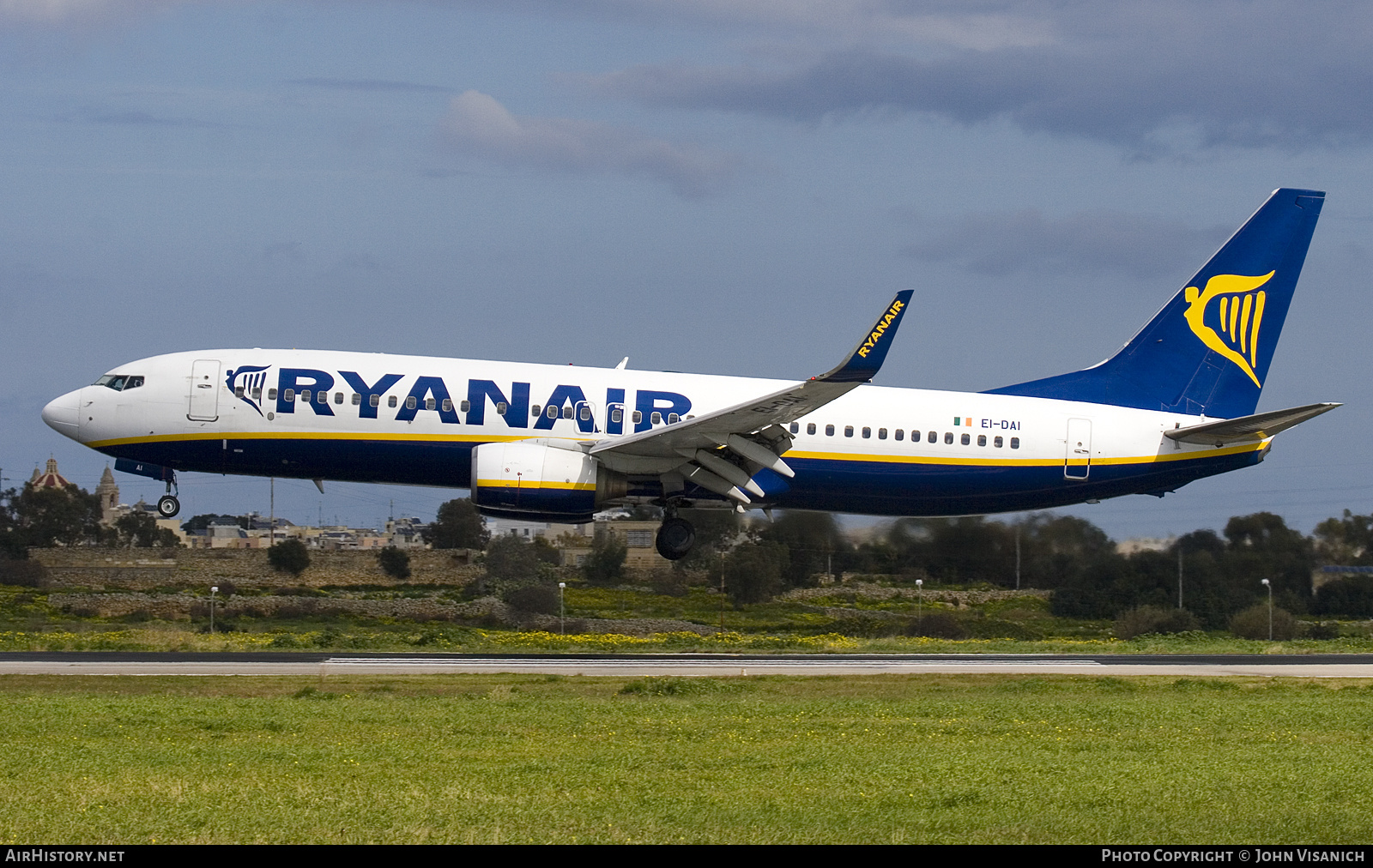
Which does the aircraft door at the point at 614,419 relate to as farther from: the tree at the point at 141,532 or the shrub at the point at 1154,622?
the tree at the point at 141,532

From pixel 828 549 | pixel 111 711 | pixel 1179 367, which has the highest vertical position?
pixel 1179 367

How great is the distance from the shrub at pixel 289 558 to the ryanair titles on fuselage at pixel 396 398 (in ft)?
79.5

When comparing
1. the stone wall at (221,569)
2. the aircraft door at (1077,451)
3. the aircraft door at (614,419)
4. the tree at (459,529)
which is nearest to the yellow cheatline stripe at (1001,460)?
the aircraft door at (1077,451)

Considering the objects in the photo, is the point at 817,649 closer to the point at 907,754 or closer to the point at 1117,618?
the point at 1117,618

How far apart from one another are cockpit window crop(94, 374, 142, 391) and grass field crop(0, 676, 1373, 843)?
8247 mm

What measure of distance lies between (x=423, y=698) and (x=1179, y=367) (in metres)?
21.2

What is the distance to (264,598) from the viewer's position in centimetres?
4838

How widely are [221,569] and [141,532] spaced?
16.8 metres

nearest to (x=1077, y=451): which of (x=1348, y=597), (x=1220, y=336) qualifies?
(x=1220, y=336)

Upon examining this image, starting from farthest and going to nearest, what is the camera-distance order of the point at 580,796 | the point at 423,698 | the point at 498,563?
the point at 498,563, the point at 423,698, the point at 580,796

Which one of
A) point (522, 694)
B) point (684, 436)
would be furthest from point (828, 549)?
point (522, 694)

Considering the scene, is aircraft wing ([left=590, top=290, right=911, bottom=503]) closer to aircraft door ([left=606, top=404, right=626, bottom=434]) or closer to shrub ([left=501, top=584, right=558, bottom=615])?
aircraft door ([left=606, top=404, right=626, bottom=434])

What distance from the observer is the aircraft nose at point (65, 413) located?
1298 inches

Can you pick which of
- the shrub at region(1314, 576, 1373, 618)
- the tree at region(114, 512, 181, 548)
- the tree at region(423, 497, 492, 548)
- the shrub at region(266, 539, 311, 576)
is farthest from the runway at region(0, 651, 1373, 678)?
the tree at region(114, 512, 181, 548)
